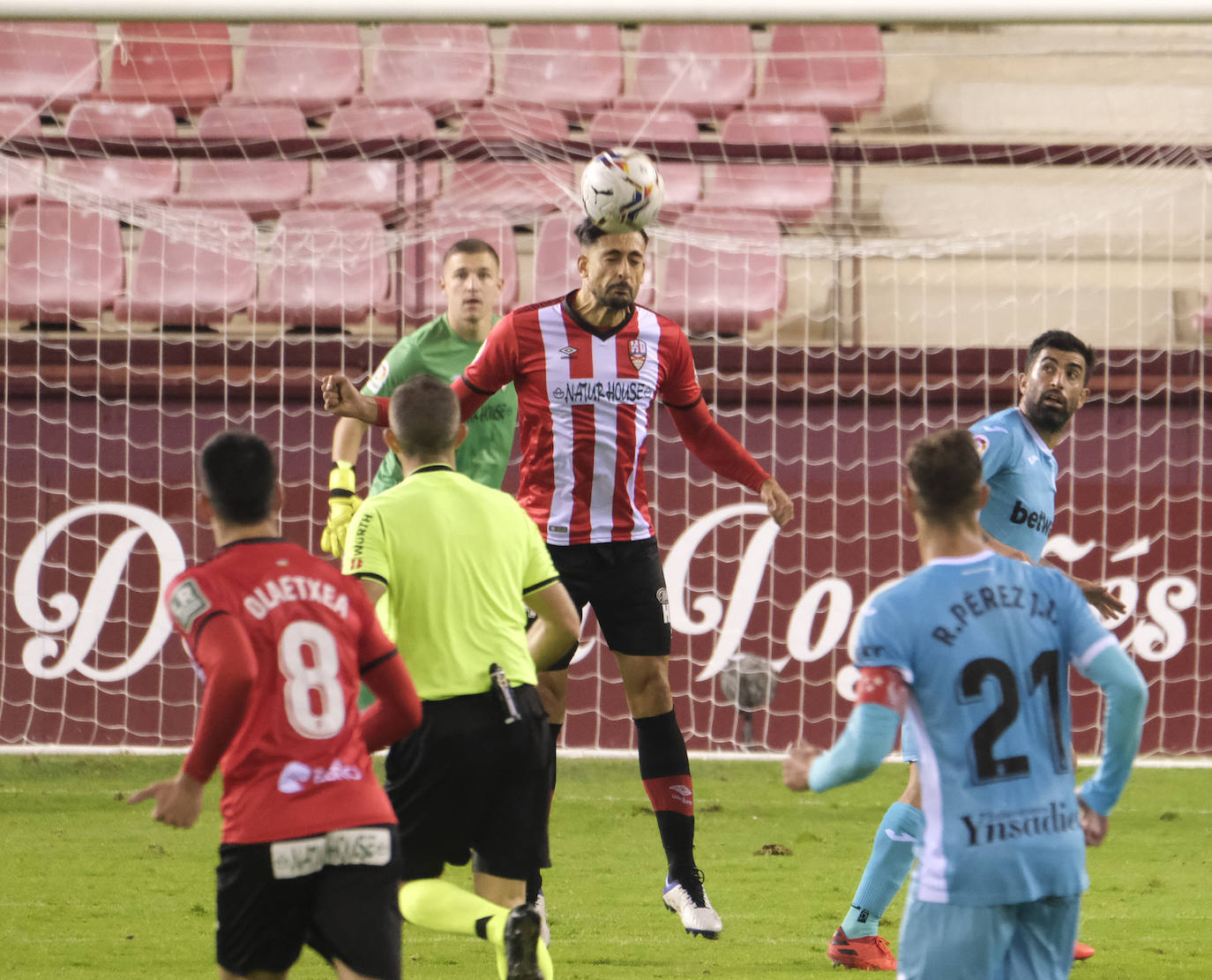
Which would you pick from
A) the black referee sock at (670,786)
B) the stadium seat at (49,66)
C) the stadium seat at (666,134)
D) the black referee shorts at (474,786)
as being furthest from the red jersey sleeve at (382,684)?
the stadium seat at (49,66)

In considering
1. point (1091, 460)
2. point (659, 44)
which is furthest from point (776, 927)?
point (659, 44)

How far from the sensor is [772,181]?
10.6 m

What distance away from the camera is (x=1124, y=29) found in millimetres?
11492

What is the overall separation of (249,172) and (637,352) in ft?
21.7

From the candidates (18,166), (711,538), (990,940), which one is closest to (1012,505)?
(990,940)

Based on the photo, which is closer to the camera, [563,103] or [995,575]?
[995,575]

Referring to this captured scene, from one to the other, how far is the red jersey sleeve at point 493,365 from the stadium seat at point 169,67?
292 inches

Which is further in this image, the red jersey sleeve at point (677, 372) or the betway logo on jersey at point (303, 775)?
the red jersey sleeve at point (677, 372)

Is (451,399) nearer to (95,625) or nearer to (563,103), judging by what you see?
(95,625)

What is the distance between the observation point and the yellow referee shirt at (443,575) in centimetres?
343

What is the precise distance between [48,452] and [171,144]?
7.88 feet

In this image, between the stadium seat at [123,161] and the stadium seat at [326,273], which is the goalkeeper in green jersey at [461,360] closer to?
the stadium seat at [326,273]

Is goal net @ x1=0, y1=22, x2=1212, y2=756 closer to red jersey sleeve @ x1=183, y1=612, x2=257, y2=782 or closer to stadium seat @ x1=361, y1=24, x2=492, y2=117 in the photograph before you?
stadium seat @ x1=361, y1=24, x2=492, y2=117

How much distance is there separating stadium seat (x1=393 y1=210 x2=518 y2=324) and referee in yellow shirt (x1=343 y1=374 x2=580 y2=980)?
236 inches
